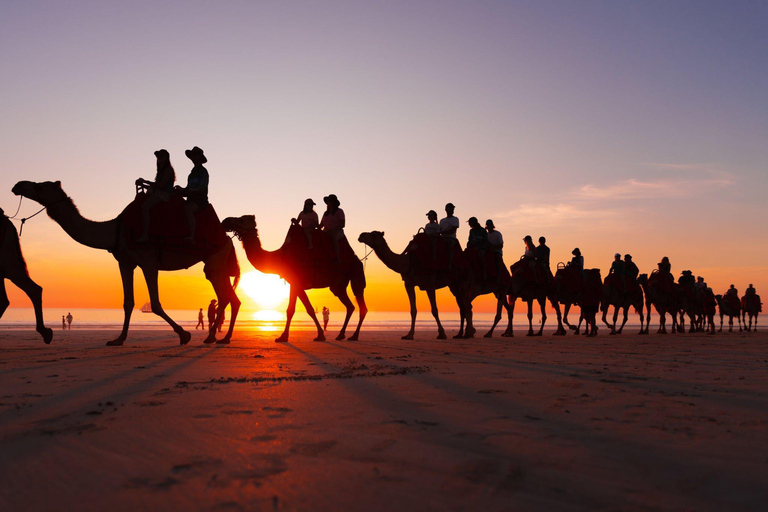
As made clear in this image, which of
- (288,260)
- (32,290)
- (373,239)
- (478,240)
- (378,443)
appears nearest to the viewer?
(378,443)

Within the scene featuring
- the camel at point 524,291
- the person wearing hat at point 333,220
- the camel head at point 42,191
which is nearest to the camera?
the camel head at point 42,191

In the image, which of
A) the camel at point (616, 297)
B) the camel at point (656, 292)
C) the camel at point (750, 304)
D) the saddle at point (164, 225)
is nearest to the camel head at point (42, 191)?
the saddle at point (164, 225)

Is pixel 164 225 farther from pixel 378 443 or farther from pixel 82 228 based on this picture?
pixel 378 443

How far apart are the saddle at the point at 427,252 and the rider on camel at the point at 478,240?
6.12 feet

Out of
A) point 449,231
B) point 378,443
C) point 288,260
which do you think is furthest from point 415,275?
point 378,443

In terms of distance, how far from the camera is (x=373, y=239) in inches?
669

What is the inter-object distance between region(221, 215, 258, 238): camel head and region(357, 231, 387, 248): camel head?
355cm

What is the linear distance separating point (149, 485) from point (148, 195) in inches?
396

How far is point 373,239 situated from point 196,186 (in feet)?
19.1

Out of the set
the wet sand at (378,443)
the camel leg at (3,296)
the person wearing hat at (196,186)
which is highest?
the person wearing hat at (196,186)

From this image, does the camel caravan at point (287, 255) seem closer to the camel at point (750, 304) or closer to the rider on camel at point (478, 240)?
the rider on camel at point (478, 240)

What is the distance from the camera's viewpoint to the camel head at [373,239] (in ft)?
55.8

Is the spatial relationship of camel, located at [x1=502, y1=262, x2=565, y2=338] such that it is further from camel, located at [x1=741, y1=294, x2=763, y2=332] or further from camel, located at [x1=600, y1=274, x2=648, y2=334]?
camel, located at [x1=741, y1=294, x2=763, y2=332]

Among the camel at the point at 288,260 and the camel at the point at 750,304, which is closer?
the camel at the point at 288,260
